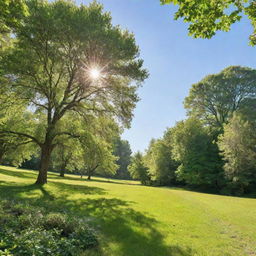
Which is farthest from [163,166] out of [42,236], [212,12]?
[42,236]

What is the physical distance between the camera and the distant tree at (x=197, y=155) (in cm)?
3393

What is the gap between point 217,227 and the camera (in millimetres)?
8617

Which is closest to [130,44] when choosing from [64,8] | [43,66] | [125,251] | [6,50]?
[64,8]

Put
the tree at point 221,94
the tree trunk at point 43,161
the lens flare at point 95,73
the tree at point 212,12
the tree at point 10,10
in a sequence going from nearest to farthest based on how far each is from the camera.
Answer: the tree at point 212,12 → the tree at point 10,10 → the lens flare at point 95,73 → the tree trunk at point 43,161 → the tree at point 221,94

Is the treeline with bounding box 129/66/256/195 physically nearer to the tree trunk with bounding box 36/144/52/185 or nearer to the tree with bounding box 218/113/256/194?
the tree with bounding box 218/113/256/194

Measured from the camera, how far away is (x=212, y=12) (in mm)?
5996

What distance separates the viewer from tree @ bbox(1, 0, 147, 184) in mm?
13203

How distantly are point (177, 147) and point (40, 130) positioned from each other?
27817 mm

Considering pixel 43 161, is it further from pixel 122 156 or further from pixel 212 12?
pixel 122 156

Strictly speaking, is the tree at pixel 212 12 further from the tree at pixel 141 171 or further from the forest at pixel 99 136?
the tree at pixel 141 171

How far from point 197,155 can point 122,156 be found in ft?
196

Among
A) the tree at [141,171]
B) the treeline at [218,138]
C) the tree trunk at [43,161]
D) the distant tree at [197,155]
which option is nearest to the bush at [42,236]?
the tree trunk at [43,161]

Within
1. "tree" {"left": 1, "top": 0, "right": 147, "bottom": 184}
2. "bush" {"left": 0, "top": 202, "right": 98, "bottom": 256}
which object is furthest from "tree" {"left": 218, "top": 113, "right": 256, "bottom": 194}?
"bush" {"left": 0, "top": 202, "right": 98, "bottom": 256}

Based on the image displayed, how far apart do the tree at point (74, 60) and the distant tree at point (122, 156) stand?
6803 centimetres
